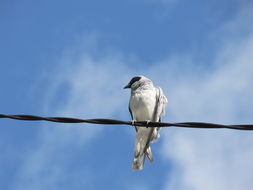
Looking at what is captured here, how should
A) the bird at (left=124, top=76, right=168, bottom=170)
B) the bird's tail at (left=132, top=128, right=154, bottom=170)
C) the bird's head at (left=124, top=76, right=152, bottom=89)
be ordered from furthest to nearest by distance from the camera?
the bird's head at (left=124, top=76, right=152, bottom=89) < the bird at (left=124, top=76, right=168, bottom=170) < the bird's tail at (left=132, top=128, right=154, bottom=170)

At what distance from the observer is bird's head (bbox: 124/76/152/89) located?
33.0 feet

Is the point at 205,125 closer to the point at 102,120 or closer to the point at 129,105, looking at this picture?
the point at 102,120

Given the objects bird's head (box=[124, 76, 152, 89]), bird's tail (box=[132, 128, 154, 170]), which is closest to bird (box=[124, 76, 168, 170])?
bird's tail (box=[132, 128, 154, 170])

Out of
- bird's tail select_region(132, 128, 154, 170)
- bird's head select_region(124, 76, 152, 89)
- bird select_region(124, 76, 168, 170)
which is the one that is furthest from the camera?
bird's head select_region(124, 76, 152, 89)

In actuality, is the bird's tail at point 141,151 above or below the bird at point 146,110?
below

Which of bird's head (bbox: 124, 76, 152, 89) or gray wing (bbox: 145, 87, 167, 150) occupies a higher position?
bird's head (bbox: 124, 76, 152, 89)

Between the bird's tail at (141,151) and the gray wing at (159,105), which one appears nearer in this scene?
the bird's tail at (141,151)

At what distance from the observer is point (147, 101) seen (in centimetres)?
952

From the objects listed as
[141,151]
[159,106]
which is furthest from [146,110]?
[141,151]

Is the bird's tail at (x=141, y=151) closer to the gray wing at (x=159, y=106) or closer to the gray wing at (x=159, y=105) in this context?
the gray wing at (x=159, y=106)

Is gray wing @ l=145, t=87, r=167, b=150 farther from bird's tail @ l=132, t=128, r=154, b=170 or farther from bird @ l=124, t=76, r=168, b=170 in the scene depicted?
bird's tail @ l=132, t=128, r=154, b=170

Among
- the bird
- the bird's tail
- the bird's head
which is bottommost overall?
the bird's tail

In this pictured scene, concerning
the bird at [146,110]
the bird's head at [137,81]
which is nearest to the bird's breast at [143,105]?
the bird at [146,110]

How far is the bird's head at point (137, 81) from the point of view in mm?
10062
